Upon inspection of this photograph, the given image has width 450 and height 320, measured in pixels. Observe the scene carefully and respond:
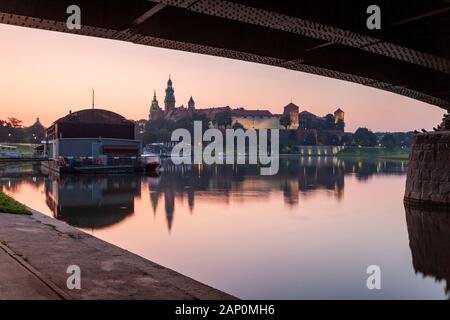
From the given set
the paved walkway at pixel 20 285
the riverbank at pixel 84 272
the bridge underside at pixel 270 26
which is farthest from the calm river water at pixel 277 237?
the bridge underside at pixel 270 26

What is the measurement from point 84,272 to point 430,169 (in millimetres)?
27220

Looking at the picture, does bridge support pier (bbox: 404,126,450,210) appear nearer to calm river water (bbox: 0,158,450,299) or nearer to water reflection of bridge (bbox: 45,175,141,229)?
calm river water (bbox: 0,158,450,299)

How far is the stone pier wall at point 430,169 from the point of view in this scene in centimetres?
3028

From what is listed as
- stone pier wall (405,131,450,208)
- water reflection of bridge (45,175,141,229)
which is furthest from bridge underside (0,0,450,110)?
water reflection of bridge (45,175,141,229)

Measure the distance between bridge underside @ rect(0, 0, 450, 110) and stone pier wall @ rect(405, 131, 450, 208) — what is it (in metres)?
16.5

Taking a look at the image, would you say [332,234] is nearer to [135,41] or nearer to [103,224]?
[103,224]

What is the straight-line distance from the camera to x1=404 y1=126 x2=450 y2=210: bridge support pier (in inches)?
1192

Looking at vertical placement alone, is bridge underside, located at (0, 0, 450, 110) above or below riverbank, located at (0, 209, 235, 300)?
above

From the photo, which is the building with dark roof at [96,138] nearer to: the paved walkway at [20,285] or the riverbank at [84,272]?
the riverbank at [84,272]

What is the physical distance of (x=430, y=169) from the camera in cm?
3128

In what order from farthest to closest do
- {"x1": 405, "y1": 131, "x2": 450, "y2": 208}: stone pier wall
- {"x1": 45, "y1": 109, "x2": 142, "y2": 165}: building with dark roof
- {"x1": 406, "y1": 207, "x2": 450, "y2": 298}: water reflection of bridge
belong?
1. {"x1": 45, "y1": 109, "x2": 142, "y2": 165}: building with dark roof
2. {"x1": 405, "y1": 131, "x2": 450, "y2": 208}: stone pier wall
3. {"x1": 406, "y1": 207, "x2": 450, "y2": 298}: water reflection of bridge

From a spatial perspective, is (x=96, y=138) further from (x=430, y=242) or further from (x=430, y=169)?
(x=430, y=242)

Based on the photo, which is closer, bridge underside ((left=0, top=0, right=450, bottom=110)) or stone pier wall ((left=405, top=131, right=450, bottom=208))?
bridge underside ((left=0, top=0, right=450, bottom=110))

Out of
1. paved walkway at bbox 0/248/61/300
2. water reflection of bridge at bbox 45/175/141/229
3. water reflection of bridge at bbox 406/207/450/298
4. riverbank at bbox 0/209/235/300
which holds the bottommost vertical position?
water reflection of bridge at bbox 406/207/450/298
